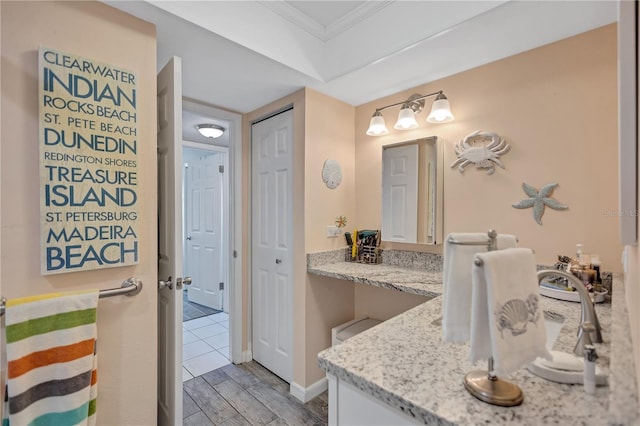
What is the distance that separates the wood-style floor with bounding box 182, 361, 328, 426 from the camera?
1878 millimetres

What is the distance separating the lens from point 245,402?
204 cm

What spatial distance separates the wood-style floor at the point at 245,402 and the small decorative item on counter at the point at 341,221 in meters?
1.27

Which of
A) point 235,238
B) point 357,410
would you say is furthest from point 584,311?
point 235,238

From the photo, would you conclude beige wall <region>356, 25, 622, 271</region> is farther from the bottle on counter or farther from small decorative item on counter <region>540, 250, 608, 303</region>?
the bottle on counter

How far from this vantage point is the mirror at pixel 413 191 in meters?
2.02

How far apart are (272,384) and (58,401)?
1.51 metres

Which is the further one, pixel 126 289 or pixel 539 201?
pixel 539 201

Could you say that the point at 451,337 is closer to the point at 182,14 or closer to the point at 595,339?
the point at 595,339

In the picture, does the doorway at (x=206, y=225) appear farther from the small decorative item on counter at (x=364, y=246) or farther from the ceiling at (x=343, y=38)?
the small decorative item on counter at (x=364, y=246)

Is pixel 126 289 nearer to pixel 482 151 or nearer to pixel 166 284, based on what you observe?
pixel 166 284

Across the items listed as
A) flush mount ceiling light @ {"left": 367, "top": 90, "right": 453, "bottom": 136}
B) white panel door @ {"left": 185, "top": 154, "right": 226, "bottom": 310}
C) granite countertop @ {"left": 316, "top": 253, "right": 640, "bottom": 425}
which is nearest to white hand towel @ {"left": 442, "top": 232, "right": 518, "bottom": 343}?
granite countertop @ {"left": 316, "top": 253, "right": 640, "bottom": 425}

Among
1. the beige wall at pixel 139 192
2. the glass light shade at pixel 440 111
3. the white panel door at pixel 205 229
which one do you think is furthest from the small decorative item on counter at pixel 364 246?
the white panel door at pixel 205 229

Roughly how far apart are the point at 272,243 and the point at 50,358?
1.51 metres

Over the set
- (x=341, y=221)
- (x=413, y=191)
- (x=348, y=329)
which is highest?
(x=413, y=191)
